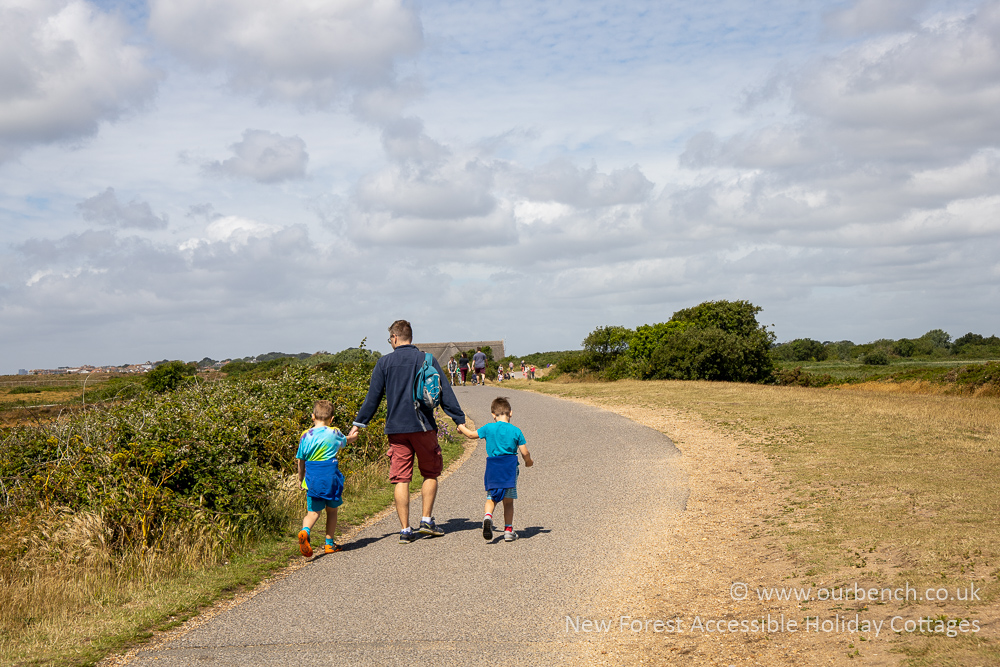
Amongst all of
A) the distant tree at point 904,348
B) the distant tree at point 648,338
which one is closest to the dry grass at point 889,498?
the distant tree at point 648,338

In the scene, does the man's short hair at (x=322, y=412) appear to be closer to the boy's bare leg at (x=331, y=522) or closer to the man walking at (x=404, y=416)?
the man walking at (x=404, y=416)

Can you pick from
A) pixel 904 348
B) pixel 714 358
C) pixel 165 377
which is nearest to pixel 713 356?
pixel 714 358

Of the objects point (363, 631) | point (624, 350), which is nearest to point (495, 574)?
point (363, 631)

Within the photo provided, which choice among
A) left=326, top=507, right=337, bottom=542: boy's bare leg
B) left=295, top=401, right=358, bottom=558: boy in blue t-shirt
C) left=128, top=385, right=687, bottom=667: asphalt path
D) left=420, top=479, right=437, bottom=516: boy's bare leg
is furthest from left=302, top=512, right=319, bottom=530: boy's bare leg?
left=420, top=479, right=437, bottom=516: boy's bare leg

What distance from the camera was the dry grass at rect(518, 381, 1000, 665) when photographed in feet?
17.8

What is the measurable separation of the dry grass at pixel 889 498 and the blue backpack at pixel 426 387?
11.4ft

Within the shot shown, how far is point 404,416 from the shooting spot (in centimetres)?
739

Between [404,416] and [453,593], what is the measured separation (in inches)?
81.7

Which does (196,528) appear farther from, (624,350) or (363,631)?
(624,350)

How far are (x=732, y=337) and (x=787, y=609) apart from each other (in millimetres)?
35009

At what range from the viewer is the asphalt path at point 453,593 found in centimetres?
471

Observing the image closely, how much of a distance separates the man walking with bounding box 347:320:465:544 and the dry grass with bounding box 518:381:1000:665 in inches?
131

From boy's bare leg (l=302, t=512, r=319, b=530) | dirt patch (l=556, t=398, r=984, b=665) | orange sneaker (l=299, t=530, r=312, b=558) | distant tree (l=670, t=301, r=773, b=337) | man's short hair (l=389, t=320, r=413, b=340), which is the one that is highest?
distant tree (l=670, t=301, r=773, b=337)

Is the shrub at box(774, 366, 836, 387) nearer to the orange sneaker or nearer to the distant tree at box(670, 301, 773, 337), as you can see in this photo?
the distant tree at box(670, 301, 773, 337)
